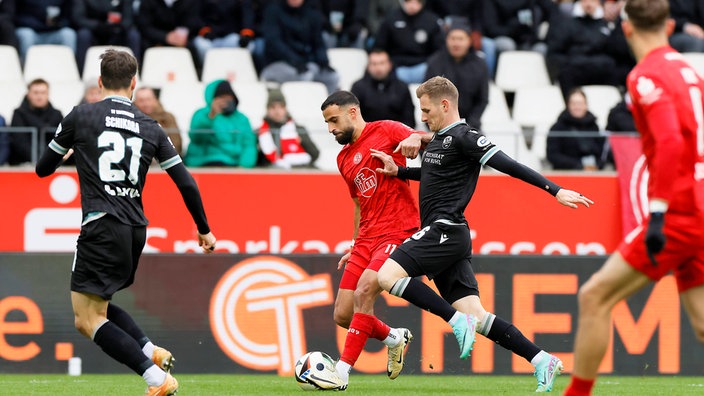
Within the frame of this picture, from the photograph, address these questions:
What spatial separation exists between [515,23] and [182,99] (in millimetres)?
4491

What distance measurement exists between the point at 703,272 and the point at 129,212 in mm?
3270

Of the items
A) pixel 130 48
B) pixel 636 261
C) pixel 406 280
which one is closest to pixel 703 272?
pixel 636 261

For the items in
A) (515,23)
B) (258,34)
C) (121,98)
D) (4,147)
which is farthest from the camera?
(515,23)

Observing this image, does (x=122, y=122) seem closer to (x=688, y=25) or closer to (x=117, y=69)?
(x=117, y=69)

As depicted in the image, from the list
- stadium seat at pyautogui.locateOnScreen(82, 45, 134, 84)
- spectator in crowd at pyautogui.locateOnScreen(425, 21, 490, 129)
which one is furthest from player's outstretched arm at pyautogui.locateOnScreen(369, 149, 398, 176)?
stadium seat at pyautogui.locateOnScreen(82, 45, 134, 84)

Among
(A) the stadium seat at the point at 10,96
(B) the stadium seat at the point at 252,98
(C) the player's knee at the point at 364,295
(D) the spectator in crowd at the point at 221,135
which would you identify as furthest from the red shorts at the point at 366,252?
(A) the stadium seat at the point at 10,96

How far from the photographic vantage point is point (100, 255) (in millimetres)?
7230

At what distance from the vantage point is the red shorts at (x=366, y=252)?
8758 mm

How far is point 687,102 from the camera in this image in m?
5.91

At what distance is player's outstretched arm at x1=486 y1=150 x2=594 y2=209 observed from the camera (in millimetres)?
7379

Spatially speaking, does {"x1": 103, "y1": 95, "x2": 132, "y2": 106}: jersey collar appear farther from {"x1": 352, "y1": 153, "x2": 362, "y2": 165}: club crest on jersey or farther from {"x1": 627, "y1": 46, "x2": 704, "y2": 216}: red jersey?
{"x1": 627, "y1": 46, "x2": 704, "y2": 216}: red jersey

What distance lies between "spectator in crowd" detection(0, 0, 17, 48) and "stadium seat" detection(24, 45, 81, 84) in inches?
11.0

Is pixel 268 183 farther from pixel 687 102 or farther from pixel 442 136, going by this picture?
pixel 687 102

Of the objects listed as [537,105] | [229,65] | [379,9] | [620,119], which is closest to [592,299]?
[620,119]
